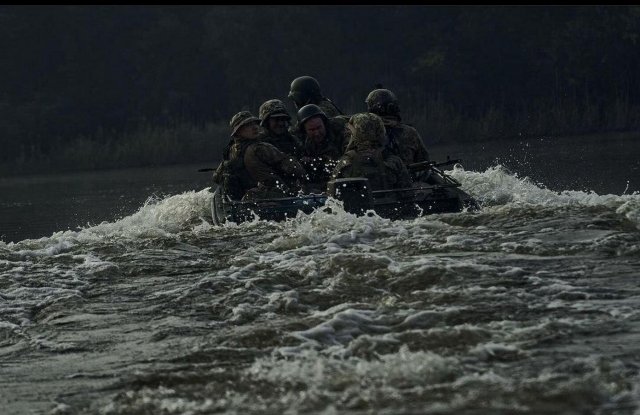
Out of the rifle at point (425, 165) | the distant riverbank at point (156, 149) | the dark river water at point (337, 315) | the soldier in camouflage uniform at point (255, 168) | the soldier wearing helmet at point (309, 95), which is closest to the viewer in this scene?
the dark river water at point (337, 315)

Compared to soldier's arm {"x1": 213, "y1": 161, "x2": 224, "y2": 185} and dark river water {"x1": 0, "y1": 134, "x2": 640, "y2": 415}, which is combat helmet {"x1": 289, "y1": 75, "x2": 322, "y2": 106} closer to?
soldier's arm {"x1": 213, "y1": 161, "x2": 224, "y2": 185}

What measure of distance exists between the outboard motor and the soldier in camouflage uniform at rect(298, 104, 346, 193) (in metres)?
2.40

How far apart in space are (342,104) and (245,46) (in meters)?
7.22

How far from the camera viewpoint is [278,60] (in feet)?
183

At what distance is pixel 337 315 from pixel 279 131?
837 cm

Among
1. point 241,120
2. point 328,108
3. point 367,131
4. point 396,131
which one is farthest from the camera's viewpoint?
point 328,108

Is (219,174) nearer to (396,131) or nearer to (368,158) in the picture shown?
(396,131)

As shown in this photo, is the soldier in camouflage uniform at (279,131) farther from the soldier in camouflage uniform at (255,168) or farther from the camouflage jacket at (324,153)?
the soldier in camouflage uniform at (255,168)

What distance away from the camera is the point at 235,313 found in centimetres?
1023

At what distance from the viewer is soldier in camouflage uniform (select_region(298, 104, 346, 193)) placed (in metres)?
17.3

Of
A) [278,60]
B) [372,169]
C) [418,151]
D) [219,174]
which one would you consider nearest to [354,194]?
[372,169]

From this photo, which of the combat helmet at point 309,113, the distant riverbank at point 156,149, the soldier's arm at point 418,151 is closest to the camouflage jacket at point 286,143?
the combat helmet at point 309,113

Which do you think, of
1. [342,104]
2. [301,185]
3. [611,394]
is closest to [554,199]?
[301,185]

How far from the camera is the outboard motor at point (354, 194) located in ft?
47.8
